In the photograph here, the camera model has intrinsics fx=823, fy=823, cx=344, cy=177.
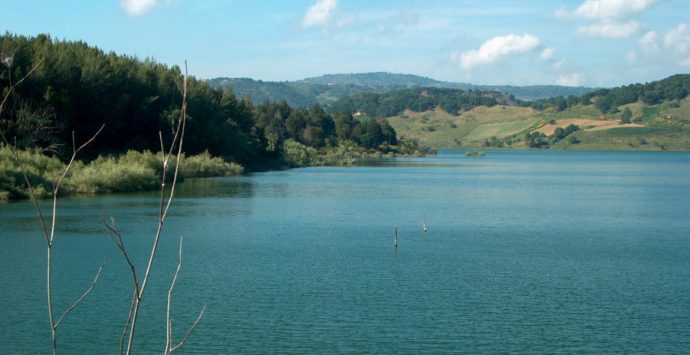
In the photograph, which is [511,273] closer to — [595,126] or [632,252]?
[632,252]

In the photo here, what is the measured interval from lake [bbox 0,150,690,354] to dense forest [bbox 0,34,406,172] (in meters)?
9.78

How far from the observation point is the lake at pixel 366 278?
54.6ft

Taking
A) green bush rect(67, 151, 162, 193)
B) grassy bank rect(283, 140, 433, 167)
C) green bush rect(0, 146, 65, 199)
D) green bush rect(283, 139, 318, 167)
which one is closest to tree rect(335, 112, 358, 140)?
grassy bank rect(283, 140, 433, 167)

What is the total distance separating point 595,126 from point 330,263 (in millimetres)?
177263

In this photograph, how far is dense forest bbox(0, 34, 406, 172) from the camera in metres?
52.4

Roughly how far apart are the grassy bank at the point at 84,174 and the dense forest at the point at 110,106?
1804mm

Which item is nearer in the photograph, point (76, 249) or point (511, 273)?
point (511, 273)

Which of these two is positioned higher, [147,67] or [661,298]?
[147,67]

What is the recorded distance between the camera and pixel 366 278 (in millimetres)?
23016

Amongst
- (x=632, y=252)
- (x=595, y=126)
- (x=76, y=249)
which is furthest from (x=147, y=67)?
(x=595, y=126)

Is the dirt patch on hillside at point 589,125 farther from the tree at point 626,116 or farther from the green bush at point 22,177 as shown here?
the green bush at point 22,177

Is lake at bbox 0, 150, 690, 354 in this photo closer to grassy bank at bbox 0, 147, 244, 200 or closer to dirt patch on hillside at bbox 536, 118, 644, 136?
grassy bank at bbox 0, 147, 244, 200

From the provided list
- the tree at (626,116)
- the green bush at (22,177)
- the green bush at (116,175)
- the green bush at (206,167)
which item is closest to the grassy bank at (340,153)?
the green bush at (206,167)

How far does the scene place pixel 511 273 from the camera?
2431 centimetres
